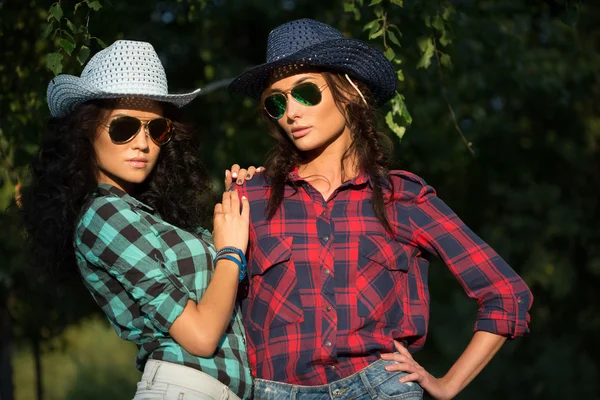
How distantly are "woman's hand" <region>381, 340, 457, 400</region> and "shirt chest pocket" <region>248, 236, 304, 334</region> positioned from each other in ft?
1.11

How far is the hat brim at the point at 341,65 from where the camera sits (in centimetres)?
325

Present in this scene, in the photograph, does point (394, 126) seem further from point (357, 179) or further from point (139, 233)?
point (139, 233)

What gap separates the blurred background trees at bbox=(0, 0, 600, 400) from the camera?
506cm

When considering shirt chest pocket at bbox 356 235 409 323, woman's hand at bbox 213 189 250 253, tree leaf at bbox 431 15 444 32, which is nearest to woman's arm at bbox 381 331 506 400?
shirt chest pocket at bbox 356 235 409 323

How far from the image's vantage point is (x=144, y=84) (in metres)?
3.28

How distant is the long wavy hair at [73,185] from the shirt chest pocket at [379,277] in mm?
700

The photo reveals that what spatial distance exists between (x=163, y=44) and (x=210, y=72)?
0.49m

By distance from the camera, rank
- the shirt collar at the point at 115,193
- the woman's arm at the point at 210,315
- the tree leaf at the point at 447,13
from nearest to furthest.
Answer: the woman's arm at the point at 210,315 < the shirt collar at the point at 115,193 < the tree leaf at the point at 447,13

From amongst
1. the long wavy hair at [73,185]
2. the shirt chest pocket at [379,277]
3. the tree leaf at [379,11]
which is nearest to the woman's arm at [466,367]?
the shirt chest pocket at [379,277]

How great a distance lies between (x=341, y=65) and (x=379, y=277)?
758mm

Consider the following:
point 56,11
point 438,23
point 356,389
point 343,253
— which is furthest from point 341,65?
point 438,23

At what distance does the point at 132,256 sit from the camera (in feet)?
9.76

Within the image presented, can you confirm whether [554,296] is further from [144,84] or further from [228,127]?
[144,84]

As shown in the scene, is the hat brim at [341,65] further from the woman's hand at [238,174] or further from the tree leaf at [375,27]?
the tree leaf at [375,27]
